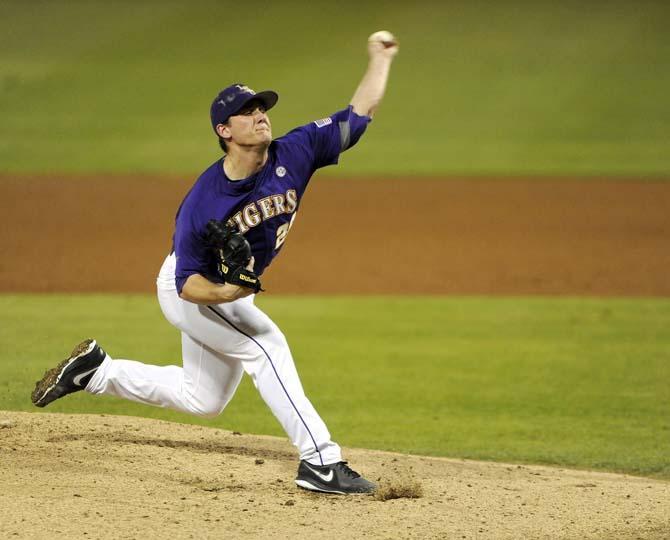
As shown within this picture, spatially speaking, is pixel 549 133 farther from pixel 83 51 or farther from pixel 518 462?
pixel 518 462

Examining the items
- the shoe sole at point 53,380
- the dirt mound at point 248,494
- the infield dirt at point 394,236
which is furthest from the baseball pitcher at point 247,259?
the infield dirt at point 394,236

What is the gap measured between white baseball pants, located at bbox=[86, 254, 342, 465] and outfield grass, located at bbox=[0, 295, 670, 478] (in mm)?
1497

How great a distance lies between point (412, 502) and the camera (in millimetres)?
4570

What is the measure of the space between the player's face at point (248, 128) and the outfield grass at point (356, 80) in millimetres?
12737

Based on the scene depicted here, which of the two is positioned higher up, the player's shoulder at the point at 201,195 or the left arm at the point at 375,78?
A: the left arm at the point at 375,78

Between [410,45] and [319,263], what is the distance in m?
13.6

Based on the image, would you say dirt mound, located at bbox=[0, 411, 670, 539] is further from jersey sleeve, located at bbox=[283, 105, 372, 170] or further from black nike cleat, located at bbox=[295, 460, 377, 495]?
jersey sleeve, located at bbox=[283, 105, 372, 170]

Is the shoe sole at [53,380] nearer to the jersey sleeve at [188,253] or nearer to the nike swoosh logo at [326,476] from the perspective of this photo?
the jersey sleeve at [188,253]

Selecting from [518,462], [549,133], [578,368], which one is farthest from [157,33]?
[518,462]

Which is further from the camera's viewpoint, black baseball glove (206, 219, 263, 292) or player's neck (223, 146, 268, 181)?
player's neck (223, 146, 268, 181)

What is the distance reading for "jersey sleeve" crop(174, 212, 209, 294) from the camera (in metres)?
4.48

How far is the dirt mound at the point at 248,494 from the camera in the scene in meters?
4.16

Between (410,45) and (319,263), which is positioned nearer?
(319,263)

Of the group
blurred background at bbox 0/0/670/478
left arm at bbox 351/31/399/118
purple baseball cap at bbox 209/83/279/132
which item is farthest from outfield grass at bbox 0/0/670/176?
purple baseball cap at bbox 209/83/279/132
